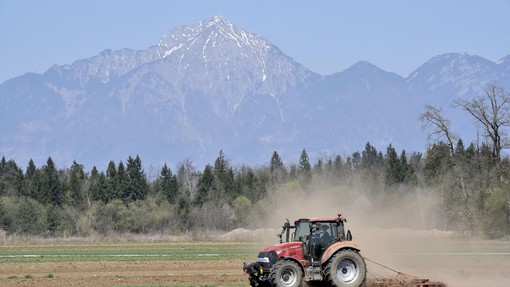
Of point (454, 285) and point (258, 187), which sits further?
point (258, 187)

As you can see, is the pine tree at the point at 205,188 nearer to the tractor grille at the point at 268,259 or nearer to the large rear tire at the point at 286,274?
the tractor grille at the point at 268,259

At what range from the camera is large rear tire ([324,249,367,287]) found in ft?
99.1

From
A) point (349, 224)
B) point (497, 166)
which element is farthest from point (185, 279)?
point (497, 166)

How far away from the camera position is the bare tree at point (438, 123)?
84.8 meters

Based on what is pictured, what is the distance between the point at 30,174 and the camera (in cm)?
14362

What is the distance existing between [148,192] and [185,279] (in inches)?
4194

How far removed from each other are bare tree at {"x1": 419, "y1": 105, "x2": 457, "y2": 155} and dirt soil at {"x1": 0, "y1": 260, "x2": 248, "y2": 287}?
4096 centimetres

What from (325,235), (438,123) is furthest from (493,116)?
(325,235)

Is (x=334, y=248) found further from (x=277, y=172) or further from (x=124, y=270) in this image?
(x=277, y=172)

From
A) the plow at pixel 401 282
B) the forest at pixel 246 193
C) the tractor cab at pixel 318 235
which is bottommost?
the plow at pixel 401 282

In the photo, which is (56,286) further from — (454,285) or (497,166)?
(497,166)

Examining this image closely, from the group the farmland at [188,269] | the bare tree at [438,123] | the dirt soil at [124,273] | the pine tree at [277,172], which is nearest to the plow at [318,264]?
the farmland at [188,269]

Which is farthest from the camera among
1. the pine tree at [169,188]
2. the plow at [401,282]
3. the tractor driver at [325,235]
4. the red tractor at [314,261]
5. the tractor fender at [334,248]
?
the pine tree at [169,188]

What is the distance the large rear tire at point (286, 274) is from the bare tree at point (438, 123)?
56.5 m
